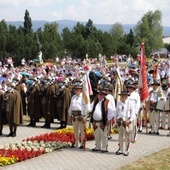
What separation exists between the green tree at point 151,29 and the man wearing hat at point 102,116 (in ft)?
272

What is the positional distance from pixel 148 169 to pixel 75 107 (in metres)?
3.31

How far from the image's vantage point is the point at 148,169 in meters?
11.3

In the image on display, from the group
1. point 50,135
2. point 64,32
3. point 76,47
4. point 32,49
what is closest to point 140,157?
point 50,135

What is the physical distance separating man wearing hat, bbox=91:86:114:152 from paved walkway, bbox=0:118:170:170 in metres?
0.47

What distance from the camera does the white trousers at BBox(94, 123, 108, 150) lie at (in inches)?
515

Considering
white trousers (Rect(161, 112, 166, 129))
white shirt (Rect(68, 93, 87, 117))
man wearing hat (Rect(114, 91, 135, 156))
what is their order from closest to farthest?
man wearing hat (Rect(114, 91, 135, 156))
white shirt (Rect(68, 93, 87, 117))
white trousers (Rect(161, 112, 166, 129))

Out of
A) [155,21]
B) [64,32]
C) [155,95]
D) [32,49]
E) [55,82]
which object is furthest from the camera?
[155,21]

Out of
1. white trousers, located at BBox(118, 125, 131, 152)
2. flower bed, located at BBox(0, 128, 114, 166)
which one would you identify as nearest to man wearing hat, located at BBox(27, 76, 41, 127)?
flower bed, located at BBox(0, 128, 114, 166)

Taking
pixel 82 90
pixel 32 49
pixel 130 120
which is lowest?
pixel 130 120

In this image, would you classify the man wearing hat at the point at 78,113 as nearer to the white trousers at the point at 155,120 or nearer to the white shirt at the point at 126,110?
the white shirt at the point at 126,110

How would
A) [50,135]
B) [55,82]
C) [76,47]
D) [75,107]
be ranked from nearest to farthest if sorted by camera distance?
[75,107] < [50,135] < [55,82] < [76,47]

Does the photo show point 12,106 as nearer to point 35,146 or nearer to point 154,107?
point 35,146

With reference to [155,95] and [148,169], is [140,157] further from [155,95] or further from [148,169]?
[155,95]

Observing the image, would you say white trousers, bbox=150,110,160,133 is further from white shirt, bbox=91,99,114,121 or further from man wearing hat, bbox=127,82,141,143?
white shirt, bbox=91,99,114,121
